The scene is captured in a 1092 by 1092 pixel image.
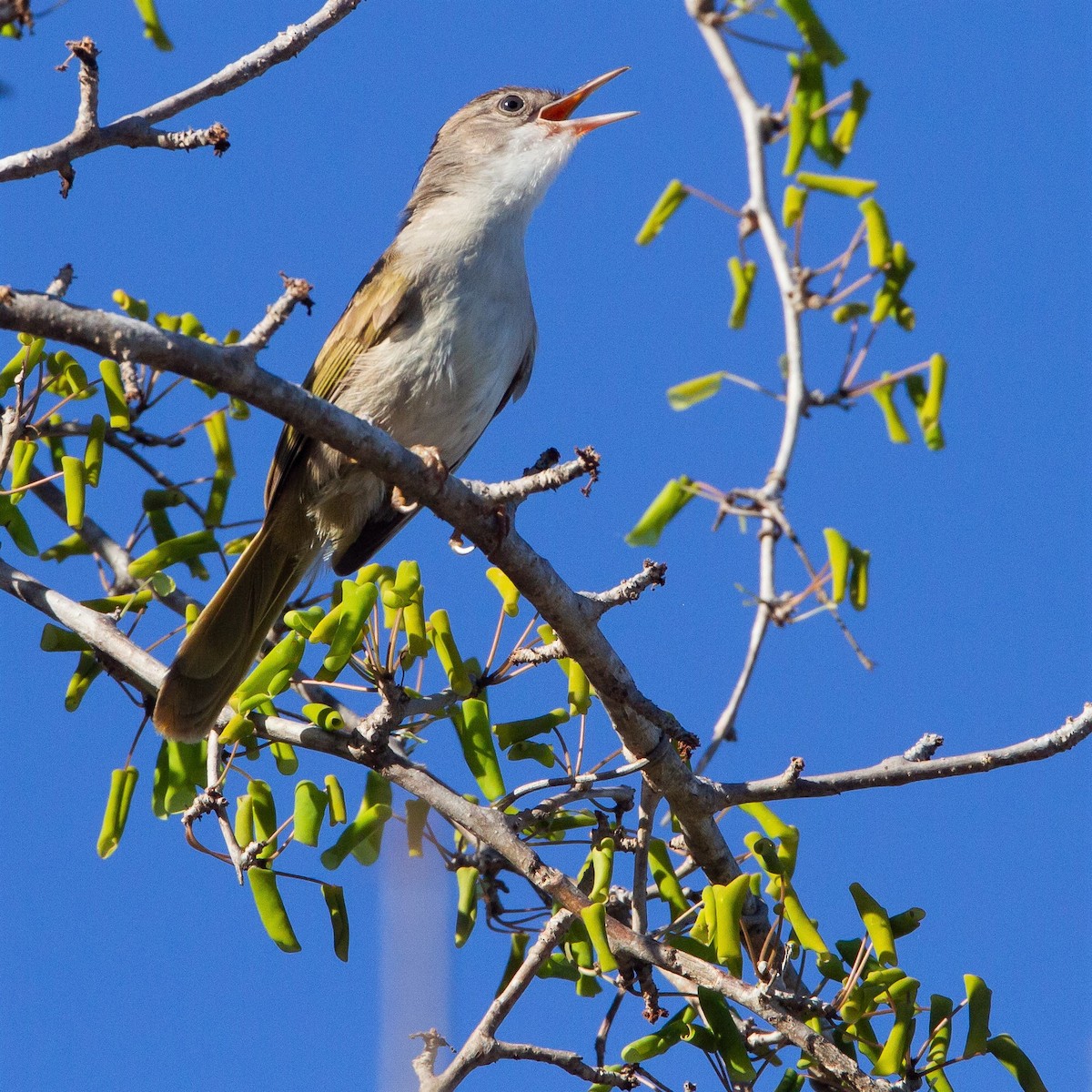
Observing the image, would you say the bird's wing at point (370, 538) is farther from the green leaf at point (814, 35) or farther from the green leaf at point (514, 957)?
the green leaf at point (814, 35)

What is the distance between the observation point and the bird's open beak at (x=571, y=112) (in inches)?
235

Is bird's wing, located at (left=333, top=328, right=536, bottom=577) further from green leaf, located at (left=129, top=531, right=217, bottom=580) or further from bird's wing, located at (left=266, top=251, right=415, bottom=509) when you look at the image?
green leaf, located at (left=129, top=531, right=217, bottom=580)

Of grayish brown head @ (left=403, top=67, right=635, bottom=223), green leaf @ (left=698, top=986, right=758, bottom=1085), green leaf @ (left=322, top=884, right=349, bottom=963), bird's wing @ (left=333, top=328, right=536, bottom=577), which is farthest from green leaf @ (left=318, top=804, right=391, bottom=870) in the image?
grayish brown head @ (left=403, top=67, right=635, bottom=223)

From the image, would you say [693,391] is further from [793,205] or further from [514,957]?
[514,957]

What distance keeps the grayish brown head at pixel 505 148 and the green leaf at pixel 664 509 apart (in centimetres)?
305

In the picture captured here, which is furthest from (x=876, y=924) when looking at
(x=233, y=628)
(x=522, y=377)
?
(x=522, y=377)

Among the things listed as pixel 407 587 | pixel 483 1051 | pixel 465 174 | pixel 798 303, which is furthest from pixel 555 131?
pixel 483 1051

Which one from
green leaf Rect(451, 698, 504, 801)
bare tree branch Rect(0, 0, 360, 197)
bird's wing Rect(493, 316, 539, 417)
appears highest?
bird's wing Rect(493, 316, 539, 417)

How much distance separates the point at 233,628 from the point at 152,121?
1.99 m

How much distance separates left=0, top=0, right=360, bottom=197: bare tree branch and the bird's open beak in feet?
8.14

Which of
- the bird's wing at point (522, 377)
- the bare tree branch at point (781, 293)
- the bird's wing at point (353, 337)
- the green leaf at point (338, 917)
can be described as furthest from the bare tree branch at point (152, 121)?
the bird's wing at point (522, 377)

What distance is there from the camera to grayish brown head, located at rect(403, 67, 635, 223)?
5.77 metres

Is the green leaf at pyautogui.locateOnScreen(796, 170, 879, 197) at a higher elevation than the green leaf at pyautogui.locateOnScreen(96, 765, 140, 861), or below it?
higher

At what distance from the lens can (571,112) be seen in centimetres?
634
